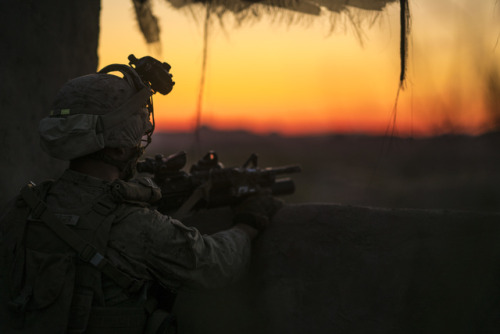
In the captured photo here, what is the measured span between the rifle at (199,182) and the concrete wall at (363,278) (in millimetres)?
334

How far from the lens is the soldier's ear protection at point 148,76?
6.55ft

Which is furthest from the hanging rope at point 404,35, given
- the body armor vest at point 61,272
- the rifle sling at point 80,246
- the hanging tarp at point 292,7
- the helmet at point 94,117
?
the rifle sling at point 80,246

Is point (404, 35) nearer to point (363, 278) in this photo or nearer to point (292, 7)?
point (292, 7)

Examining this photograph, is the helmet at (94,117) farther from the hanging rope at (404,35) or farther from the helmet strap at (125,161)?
the hanging rope at (404,35)

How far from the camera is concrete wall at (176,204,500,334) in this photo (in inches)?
83.9

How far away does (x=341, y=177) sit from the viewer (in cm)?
2062

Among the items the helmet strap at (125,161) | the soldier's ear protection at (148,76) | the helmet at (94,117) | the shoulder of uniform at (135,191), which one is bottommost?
the shoulder of uniform at (135,191)

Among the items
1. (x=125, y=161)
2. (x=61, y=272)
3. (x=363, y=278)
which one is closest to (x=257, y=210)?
(x=363, y=278)

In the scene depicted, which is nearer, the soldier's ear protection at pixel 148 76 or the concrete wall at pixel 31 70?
the soldier's ear protection at pixel 148 76

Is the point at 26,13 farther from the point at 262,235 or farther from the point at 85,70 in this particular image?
the point at 262,235

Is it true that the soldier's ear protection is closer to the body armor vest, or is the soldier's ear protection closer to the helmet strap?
the helmet strap

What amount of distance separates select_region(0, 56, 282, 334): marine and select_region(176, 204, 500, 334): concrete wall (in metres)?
0.66

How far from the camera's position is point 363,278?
240cm

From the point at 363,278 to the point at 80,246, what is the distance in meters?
1.57
